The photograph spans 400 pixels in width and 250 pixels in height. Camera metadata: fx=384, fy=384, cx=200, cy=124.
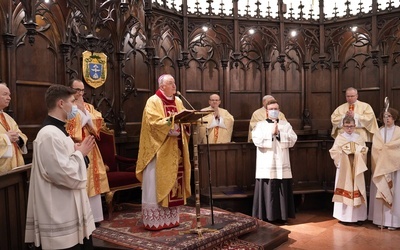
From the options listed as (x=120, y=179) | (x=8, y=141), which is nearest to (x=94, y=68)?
(x=120, y=179)

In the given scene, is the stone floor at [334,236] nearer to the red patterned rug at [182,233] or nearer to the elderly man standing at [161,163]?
the red patterned rug at [182,233]

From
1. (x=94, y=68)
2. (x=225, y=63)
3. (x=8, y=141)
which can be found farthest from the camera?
(x=225, y=63)

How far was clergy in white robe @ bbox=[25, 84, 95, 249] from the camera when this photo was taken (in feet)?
9.07

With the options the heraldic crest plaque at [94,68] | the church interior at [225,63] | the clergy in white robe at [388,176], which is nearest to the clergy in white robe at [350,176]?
the clergy in white robe at [388,176]

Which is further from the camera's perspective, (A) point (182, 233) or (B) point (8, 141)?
(A) point (182, 233)

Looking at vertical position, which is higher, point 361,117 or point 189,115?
point 189,115

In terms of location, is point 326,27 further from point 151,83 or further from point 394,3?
point 151,83

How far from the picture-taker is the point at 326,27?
895cm

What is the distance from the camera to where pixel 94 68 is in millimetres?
6414

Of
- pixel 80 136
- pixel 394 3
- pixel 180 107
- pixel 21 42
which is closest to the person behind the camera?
pixel 80 136

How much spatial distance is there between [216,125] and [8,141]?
13.3ft

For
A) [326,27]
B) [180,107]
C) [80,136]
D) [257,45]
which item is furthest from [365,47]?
[80,136]

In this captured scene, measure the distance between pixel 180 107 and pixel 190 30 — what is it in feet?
11.6

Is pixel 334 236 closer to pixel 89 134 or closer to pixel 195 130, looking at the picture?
pixel 195 130
